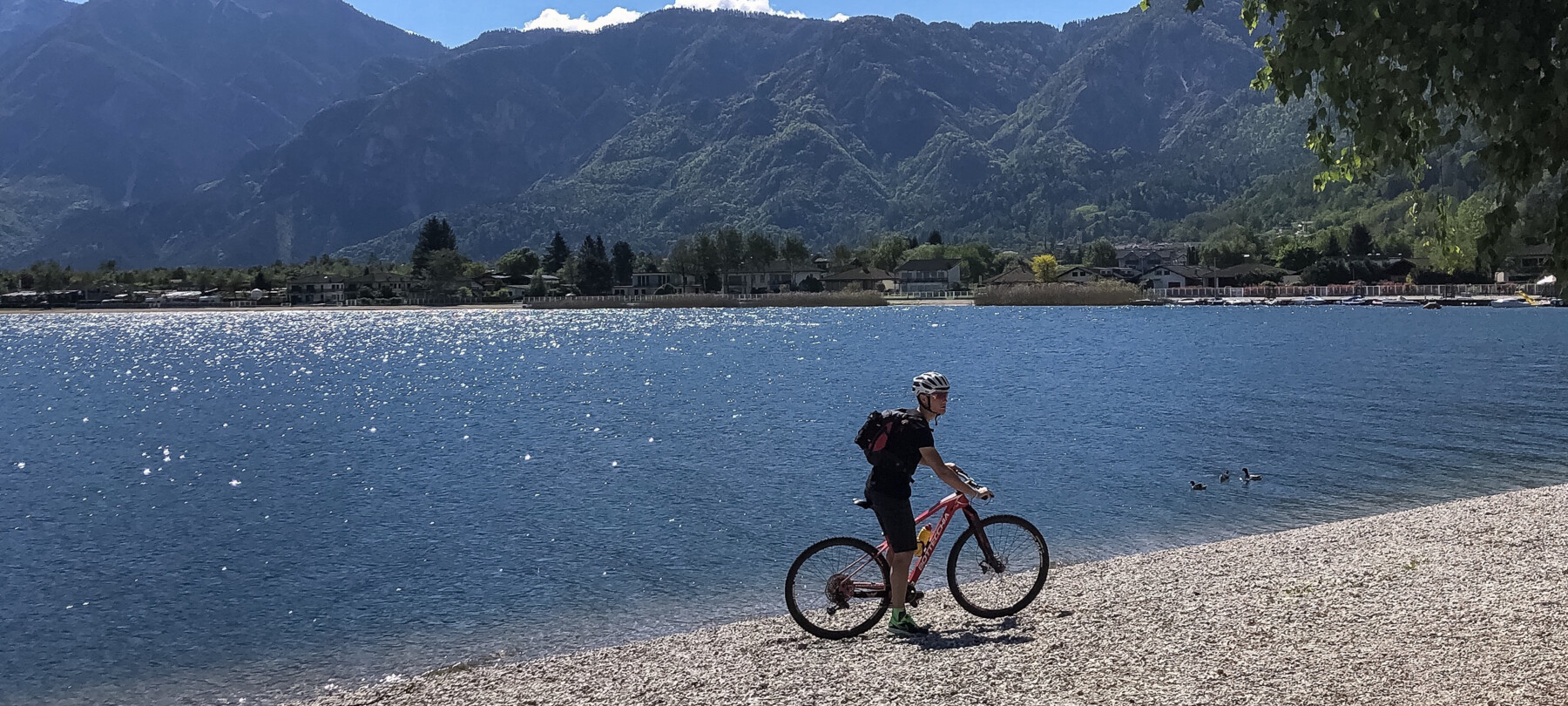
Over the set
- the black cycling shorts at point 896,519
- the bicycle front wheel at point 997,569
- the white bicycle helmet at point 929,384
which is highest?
the white bicycle helmet at point 929,384

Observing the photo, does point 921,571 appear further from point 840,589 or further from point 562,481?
point 562,481

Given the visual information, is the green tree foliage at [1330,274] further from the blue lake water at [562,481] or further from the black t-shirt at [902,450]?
the black t-shirt at [902,450]

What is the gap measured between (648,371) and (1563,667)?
6802 centimetres

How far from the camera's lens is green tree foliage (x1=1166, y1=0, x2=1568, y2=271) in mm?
6633

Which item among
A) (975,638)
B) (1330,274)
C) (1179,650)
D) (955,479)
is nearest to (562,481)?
(975,638)

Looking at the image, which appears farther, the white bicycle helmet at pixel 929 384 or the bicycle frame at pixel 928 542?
the bicycle frame at pixel 928 542

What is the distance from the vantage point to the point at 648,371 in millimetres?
75562

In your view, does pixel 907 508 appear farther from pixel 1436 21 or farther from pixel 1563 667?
pixel 1436 21

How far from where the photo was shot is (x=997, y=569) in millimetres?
12320

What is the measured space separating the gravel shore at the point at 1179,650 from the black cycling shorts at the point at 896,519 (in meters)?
1.06

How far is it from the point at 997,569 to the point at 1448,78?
6944mm

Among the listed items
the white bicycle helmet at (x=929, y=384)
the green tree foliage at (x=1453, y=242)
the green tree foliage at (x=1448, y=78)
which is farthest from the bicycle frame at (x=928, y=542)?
the green tree foliage at (x=1448, y=78)

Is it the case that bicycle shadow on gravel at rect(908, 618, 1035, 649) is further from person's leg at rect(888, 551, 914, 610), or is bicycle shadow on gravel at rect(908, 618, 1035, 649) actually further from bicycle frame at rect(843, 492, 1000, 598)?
bicycle frame at rect(843, 492, 1000, 598)

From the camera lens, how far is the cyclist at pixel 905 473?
10648 millimetres
